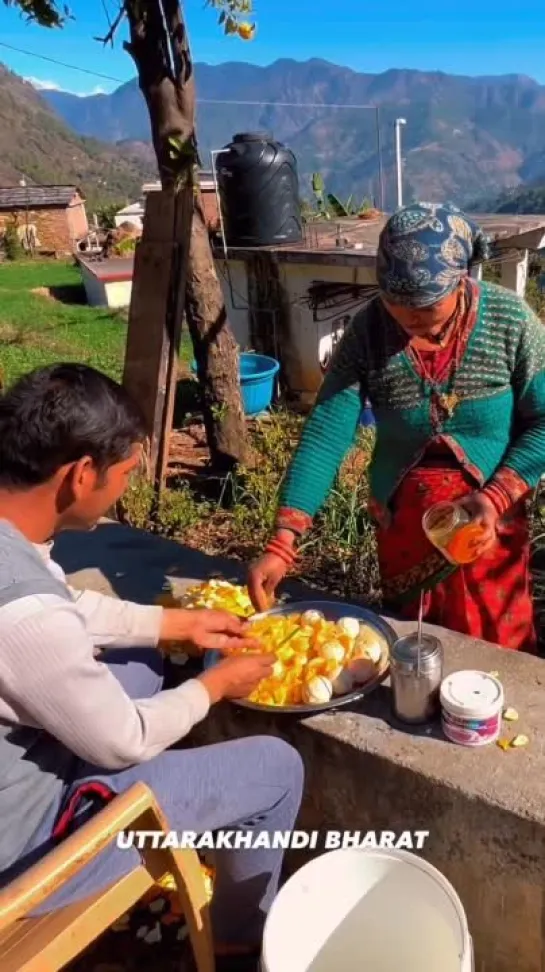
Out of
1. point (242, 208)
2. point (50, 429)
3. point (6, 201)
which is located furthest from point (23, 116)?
point (50, 429)

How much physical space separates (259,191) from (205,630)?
658cm

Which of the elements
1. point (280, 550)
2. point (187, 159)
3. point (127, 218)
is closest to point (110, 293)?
point (127, 218)

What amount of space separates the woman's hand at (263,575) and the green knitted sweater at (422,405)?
195mm

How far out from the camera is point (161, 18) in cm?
482

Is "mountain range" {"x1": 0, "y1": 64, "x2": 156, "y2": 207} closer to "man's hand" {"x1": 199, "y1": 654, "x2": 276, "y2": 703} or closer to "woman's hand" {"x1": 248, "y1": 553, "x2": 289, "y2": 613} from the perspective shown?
"woman's hand" {"x1": 248, "y1": 553, "x2": 289, "y2": 613}

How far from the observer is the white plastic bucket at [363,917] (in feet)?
5.59

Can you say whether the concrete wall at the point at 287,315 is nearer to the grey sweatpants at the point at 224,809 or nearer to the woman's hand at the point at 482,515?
the woman's hand at the point at 482,515

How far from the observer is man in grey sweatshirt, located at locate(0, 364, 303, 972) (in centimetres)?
151

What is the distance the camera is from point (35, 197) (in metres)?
33.4

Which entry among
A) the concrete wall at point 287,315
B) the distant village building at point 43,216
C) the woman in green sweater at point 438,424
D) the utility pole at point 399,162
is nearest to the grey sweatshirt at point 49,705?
the woman in green sweater at point 438,424

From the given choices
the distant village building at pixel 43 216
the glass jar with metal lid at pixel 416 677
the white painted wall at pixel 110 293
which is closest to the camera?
the glass jar with metal lid at pixel 416 677

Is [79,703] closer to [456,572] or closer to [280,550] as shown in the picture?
[280,550]

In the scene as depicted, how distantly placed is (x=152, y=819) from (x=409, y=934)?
681mm

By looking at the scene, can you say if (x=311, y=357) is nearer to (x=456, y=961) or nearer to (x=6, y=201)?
(x=456, y=961)
